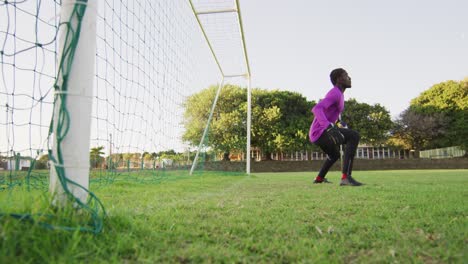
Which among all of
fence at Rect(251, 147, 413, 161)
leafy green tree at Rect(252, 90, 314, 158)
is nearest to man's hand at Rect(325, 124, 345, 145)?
leafy green tree at Rect(252, 90, 314, 158)

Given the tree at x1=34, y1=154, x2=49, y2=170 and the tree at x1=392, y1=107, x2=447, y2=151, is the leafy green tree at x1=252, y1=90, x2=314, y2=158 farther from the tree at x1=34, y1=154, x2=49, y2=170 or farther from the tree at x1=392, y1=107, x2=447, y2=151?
the tree at x1=34, y1=154, x2=49, y2=170

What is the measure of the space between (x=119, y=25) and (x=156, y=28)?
1718mm

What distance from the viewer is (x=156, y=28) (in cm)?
602

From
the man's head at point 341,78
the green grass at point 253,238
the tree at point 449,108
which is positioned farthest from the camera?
the tree at point 449,108

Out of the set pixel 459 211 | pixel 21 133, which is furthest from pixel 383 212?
pixel 21 133

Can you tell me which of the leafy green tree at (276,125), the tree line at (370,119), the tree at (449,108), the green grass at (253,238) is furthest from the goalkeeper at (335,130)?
the tree at (449,108)

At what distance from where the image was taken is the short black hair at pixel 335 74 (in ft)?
18.0

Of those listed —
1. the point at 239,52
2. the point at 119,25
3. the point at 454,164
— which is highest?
the point at 239,52

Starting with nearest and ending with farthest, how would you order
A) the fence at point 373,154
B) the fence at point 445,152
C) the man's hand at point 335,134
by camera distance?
1. the man's hand at point 335,134
2. the fence at point 445,152
3. the fence at point 373,154

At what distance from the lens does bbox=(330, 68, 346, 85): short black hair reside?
549 cm

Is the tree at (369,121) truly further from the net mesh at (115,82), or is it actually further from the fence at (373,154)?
the net mesh at (115,82)

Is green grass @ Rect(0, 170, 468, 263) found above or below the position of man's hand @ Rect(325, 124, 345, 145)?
below

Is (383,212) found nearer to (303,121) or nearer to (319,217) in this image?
(319,217)

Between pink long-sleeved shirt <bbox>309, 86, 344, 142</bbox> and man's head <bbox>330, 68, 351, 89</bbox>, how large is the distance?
11cm
